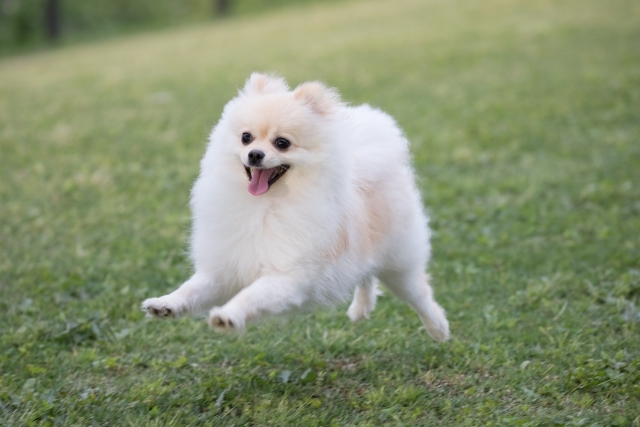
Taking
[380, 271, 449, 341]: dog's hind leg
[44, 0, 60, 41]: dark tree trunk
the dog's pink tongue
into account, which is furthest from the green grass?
[44, 0, 60, 41]: dark tree trunk

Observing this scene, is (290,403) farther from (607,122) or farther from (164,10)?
(164,10)

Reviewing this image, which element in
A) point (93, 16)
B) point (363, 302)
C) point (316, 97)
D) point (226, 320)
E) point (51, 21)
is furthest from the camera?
point (93, 16)

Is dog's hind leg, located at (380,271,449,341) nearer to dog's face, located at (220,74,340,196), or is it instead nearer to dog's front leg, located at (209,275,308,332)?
dog's front leg, located at (209,275,308,332)

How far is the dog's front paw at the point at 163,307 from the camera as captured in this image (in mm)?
3025

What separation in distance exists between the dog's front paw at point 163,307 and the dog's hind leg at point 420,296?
113 cm

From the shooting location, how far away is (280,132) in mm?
3062

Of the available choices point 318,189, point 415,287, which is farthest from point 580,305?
point 318,189

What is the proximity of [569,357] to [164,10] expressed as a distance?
2011 cm

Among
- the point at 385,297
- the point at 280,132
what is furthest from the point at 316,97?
the point at 385,297

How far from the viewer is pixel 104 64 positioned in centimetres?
1441

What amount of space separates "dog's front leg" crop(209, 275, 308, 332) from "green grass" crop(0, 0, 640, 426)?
0.59 meters

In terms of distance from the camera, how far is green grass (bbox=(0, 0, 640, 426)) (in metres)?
3.53

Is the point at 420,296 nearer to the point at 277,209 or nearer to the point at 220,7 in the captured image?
the point at 277,209

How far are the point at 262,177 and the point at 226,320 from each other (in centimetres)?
63
